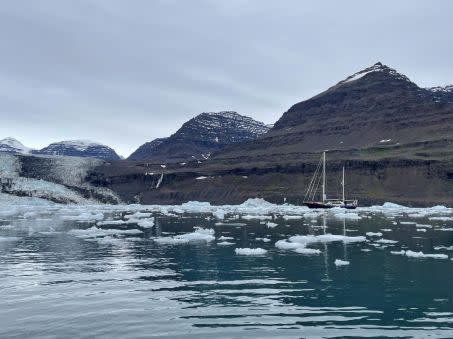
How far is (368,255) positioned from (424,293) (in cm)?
1134

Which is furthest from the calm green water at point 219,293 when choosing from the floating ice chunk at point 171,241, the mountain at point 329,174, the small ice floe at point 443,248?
the mountain at point 329,174

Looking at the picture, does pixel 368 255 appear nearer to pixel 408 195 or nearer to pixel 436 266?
pixel 436 266

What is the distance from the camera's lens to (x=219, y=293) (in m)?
20.6

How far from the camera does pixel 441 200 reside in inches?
5000

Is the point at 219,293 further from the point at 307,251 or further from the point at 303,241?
the point at 303,241

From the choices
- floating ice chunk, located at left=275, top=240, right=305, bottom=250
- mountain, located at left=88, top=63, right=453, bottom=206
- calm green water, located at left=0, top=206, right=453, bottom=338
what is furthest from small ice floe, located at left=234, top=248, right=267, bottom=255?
mountain, located at left=88, top=63, right=453, bottom=206

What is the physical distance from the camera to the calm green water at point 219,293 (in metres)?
15.6

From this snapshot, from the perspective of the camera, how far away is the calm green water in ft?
51.0

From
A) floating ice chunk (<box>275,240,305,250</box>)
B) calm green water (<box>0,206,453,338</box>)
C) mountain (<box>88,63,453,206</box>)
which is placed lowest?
calm green water (<box>0,206,453,338</box>)

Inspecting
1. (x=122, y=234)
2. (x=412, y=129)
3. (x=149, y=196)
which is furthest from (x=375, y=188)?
(x=122, y=234)

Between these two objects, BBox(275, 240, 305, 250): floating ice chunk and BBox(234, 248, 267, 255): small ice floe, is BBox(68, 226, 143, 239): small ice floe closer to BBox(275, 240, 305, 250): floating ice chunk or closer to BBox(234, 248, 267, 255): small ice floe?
BBox(234, 248, 267, 255): small ice floe

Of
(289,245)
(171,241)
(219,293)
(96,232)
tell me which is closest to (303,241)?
Answer: (289,245)

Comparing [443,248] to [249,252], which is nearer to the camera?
[249,252]

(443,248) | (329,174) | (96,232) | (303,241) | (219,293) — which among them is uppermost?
(329,174)
